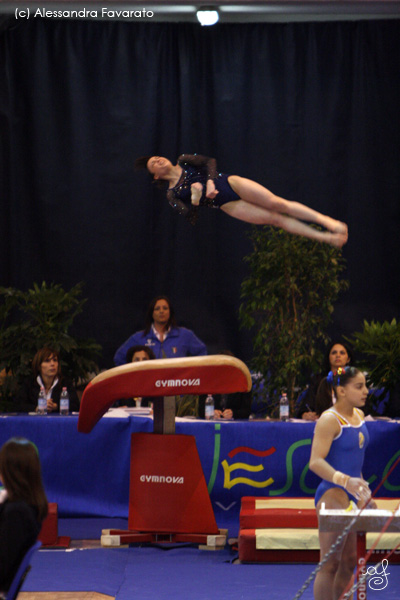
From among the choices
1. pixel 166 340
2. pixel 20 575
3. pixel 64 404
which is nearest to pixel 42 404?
pixel 64 404

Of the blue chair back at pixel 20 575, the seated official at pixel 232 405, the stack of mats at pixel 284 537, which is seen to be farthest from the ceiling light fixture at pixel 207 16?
the blue chair back at pixel 20 575

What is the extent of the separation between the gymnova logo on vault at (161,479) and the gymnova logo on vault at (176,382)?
0.70 metres

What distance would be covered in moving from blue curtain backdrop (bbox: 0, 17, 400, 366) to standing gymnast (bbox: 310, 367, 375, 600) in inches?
228

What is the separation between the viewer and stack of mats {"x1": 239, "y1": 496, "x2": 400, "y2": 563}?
5.60 metres

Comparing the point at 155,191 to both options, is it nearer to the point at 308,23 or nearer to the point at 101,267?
the point at 101,267

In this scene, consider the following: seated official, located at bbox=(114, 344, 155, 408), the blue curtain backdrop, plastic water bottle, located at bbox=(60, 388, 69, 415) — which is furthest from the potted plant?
plastic water bottle, located at bbox=(60, 388, 69, 415)

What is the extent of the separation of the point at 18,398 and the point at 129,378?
183 cm

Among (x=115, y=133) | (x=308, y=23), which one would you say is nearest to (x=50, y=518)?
(x=115, y=133)

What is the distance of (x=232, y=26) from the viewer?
9844 mm

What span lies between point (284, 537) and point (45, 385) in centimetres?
270

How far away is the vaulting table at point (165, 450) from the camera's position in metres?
5.87

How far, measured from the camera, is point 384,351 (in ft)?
23.8

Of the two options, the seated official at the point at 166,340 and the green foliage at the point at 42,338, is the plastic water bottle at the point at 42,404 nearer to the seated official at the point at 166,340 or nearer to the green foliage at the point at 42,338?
the green foliage at the point at 42,338
